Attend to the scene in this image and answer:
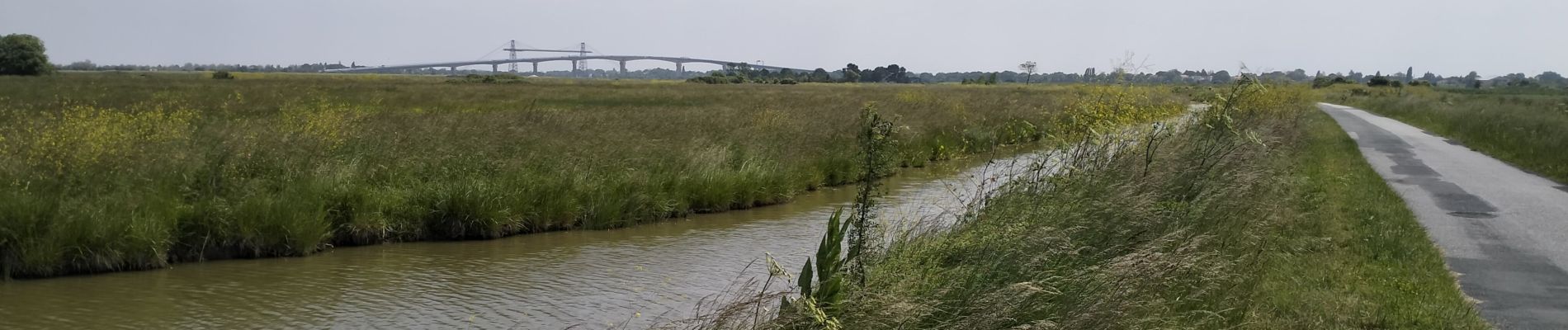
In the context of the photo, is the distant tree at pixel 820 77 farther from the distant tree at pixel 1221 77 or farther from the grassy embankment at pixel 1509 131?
the distant tree at pixel 1221 77

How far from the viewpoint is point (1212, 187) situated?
10352 mm

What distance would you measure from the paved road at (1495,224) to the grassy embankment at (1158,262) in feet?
0.93

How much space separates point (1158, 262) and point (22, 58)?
3317 inches

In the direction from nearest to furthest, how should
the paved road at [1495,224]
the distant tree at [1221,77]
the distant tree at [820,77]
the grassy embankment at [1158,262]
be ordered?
the grassy embankment at [1158,262], the paved road at [1495,224], the distant tree at [1221,77], the distant tree at [820,77]

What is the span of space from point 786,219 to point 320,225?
6169mm

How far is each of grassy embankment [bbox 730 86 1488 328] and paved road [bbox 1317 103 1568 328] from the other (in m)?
0.28

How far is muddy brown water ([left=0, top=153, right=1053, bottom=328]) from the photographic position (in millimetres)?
9211

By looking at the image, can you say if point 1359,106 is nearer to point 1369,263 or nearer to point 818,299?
point 1369,263

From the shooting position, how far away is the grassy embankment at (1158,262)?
20.2 ft

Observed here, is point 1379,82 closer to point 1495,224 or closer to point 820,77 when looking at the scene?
point 820,77

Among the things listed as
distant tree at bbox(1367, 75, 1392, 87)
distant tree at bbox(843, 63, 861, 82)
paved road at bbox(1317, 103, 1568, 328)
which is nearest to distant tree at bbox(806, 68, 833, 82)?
distant tree at bbox(843, 63, 861, 82)

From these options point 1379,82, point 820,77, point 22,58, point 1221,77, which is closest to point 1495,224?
point 1221,77

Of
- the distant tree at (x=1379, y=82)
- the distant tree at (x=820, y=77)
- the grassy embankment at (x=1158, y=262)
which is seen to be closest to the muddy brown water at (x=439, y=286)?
the grassy embankment at (x=1158, y=262)

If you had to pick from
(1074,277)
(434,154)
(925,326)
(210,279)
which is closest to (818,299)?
(925,326)
